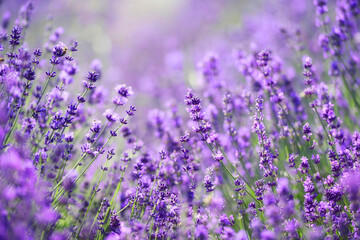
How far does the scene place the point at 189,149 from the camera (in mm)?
2172

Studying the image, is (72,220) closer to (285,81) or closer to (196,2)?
(285,81)

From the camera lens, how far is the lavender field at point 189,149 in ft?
5.58

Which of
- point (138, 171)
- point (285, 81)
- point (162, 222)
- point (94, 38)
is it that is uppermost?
point (94, 38)

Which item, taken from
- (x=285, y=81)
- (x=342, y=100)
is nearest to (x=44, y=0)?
(x=285, y=81)

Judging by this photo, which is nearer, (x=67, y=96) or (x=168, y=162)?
(x=168, y=162)

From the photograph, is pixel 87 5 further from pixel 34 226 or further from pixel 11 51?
pixel 34 226

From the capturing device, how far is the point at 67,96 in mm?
2469

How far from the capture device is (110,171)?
8.83 feet

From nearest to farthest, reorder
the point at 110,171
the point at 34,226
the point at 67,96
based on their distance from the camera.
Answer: the point at 34,226, the point at 67,96, the point at 110,171

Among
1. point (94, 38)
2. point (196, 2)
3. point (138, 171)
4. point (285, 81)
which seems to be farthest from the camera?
point (196, 2)

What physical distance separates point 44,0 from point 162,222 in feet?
22.0

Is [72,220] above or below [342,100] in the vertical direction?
below

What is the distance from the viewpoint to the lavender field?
1.70 metres

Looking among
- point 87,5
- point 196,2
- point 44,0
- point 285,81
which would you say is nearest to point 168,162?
point 285,81
